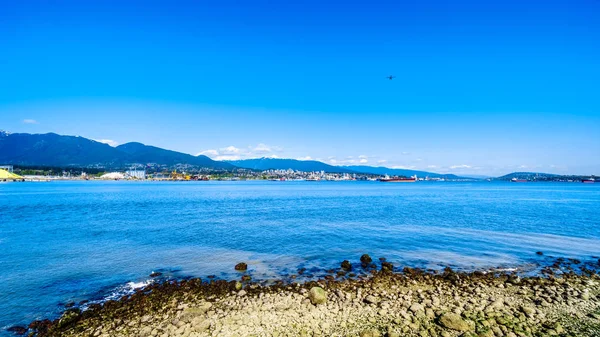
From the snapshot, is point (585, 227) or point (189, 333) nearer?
point (189, 333)

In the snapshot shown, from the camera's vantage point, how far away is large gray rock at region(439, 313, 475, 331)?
11.1 metres

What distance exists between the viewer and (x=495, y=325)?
11.4 metres

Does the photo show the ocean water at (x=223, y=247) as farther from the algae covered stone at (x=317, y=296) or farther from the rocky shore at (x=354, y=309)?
the algae covered stone at (x=317, y=296)

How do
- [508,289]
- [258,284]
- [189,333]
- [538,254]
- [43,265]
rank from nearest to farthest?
[189,333], [508,289], [258,284], [43,265], [538,254]

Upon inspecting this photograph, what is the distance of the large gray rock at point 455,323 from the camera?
1114 centimetres

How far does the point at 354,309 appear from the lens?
12961 millimetres

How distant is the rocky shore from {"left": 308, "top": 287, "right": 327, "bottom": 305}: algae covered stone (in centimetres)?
4

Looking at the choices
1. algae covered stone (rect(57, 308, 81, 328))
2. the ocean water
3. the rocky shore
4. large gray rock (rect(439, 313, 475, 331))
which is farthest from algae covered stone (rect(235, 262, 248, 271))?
large gray rock (rect(439, 313, 475, 331))

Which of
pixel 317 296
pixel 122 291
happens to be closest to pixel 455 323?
pixel 317 296

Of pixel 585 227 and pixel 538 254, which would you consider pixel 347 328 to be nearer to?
pixel 538 254

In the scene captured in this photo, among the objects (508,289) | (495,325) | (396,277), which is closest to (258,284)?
(396,277)

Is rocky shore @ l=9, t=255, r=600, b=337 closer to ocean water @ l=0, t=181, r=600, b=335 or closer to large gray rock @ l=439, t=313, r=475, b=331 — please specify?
large gray rock @ l=439, t=313, r=475, b=331

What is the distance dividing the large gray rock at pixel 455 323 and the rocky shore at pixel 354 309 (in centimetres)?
3

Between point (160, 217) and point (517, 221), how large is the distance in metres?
51.6
